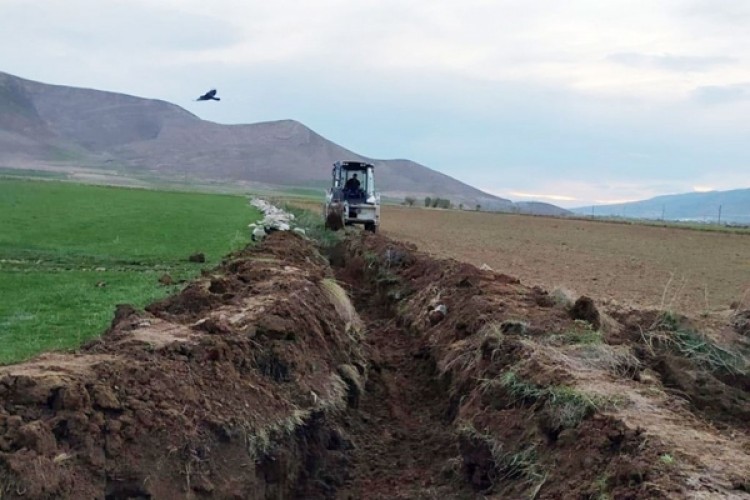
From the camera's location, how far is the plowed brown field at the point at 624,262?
1702cm

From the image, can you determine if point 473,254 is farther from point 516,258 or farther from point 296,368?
point 296,368

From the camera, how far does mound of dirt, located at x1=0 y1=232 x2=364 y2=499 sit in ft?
15.6

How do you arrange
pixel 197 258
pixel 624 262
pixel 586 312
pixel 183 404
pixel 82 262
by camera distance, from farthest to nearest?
pixel 624 262, pixel 197 258, pixel 82 262, pixel 586 312, pixel 183 404

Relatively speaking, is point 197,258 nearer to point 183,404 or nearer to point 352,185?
point 183,404

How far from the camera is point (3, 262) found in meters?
15.8

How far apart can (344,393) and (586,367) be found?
104 inches

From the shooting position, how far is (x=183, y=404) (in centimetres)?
570

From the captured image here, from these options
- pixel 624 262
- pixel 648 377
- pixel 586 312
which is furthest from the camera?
pixel 624 262

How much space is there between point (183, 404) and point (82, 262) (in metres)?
12.1

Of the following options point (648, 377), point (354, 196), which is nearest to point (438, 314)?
point (648, 377)

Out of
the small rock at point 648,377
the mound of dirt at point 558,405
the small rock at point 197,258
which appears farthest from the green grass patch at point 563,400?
the small rock at point 197,258

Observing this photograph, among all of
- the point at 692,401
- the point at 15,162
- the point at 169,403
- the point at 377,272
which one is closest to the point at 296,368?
the point at 169,403

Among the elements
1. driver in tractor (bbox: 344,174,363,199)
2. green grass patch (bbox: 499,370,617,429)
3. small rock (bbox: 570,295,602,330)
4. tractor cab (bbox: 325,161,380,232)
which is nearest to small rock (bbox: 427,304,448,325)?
small rock (bbox: 570,295,602,330)

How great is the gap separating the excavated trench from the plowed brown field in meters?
3.58
